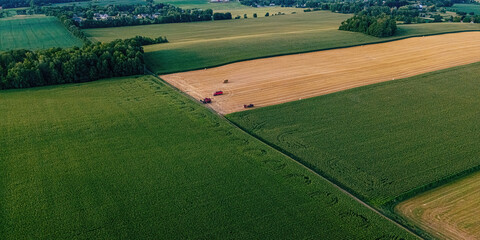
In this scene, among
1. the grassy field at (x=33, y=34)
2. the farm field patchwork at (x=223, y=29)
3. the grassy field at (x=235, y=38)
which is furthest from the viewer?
the farm field patchwork at (x=223, y=29)

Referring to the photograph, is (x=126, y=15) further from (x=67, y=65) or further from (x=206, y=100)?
(x=206, y=100)

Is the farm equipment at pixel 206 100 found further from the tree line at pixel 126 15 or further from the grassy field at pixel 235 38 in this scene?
the tree line at pixel 126 15

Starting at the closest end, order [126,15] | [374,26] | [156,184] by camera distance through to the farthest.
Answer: [156,184], [374,26], [126,15]

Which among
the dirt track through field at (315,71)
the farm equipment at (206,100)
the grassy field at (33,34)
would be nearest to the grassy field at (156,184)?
the farm equipment at (206,100)

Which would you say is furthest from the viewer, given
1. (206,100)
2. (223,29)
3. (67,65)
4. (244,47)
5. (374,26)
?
(223,29)

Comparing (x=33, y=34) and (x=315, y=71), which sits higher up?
(x=33, y=34)

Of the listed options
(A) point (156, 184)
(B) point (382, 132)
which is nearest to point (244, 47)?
(B) point (382, 132)
